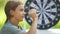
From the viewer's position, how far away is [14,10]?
81 centimetres

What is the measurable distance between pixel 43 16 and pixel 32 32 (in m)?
0.68

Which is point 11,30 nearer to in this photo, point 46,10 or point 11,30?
point 11,30

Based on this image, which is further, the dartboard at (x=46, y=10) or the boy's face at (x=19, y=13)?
the dartboard at (x=46, y=10)

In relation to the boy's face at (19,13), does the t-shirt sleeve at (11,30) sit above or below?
below

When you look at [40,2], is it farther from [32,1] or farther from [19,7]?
[19,7]

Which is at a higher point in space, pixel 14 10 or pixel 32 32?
pixel 14 10

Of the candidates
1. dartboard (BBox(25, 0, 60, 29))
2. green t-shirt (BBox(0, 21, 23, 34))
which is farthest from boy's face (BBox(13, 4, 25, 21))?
dartboard (BBox(25, 0, 60, 29))

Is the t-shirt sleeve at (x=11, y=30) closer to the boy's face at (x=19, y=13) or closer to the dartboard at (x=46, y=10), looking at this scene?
the boy's face at (x=19, y=13)

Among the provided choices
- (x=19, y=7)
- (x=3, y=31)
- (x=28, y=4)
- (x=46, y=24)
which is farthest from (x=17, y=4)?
(x=46, y=24)

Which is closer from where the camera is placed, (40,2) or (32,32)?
(32,32)

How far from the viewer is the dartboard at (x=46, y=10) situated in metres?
1.41

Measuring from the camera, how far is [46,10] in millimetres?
1414

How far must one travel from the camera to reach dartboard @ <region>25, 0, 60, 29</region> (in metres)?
1.41

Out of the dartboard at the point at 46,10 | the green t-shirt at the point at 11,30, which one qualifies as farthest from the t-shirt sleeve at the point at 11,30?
the dartboard at the point at 46,10
